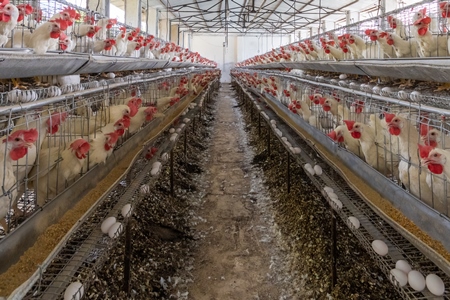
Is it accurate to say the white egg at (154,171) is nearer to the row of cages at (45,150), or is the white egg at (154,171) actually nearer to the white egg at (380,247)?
the row of cages at (45,150)

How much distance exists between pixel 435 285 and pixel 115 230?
3.70ft

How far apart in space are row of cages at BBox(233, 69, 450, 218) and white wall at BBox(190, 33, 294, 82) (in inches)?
727

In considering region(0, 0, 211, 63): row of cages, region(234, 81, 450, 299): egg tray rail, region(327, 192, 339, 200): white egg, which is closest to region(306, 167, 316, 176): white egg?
region(234, 81, 450, 299): egg tray rail

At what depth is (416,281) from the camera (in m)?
1.14

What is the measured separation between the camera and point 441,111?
1.56m

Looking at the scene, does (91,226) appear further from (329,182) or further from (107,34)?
(107,34)

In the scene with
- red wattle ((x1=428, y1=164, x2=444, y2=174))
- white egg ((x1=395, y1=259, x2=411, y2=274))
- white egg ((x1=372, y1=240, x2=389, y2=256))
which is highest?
red wattle ((x1=428, y1=164, x2=444, y2=174))

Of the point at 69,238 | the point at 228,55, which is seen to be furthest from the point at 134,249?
the point at 228,55

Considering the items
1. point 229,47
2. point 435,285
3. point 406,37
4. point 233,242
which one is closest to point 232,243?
point 233,242

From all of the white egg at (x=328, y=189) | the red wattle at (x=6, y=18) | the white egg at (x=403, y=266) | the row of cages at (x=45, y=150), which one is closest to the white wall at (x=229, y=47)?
the row of cages at (x=45, y=150)

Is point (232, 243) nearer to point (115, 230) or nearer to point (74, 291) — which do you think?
point (115, 230)

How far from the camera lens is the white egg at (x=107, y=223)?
1.53 meters

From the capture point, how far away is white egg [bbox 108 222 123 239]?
150 centimetres

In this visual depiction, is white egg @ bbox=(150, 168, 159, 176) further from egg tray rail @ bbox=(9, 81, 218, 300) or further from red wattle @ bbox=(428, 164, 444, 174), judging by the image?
red wattle @ bbox=(428, 164, 444, 174)
